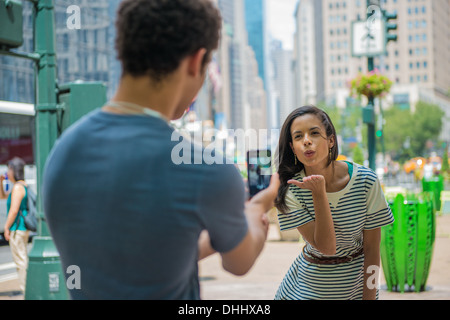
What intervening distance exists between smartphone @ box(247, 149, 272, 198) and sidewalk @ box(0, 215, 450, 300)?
5.16 metres

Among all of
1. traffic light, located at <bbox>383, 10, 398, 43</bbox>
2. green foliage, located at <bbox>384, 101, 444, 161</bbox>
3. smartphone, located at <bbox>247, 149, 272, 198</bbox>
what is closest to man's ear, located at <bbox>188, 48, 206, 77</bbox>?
smartphone, located at <bbox>247, 149, 272, 198</bbox>

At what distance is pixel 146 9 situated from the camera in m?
1.37

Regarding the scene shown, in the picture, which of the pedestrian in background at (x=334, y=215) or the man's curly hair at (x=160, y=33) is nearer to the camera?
the man's curly hair at (x=160, y=33)

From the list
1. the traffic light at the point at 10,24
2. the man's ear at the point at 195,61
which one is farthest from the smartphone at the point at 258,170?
the traffic light at the point at 10,24

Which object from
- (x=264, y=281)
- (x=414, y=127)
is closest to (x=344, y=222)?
(x=264, y=281)

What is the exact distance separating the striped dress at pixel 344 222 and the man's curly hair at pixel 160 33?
4.25ft

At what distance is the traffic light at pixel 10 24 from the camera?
4809 mm

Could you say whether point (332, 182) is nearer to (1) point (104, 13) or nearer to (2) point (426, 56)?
(1) point (104, 13)

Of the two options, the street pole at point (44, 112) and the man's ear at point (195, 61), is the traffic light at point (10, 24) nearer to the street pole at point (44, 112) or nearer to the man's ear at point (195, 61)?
the street pole at point (44, 112)

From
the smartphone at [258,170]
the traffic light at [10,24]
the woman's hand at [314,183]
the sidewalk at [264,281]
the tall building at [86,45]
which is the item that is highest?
the tall building at [86,45]

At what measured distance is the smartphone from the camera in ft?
5.97

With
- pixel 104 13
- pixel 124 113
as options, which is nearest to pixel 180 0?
pixel 124 113

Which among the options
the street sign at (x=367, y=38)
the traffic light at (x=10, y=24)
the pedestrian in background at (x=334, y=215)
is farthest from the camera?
the street sign at (x=367, y=38)

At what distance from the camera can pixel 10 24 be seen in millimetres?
4934
